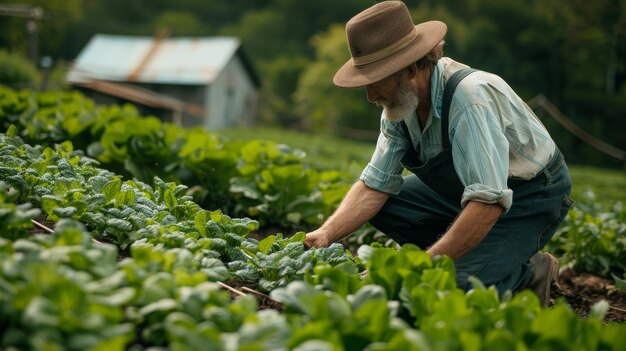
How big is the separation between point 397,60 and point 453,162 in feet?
1.98

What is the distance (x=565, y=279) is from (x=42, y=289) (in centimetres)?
411

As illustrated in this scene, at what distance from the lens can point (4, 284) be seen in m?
1.96

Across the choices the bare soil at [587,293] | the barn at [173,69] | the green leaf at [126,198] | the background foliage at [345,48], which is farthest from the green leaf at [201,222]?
the background foliage at [345,48]

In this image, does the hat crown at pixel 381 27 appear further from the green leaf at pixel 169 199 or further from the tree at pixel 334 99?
the tree at pixel 334 99

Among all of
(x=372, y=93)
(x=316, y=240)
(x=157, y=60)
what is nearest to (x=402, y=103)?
(x=372, y=93)

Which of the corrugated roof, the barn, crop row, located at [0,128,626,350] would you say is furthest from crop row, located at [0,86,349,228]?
the corrugated roof

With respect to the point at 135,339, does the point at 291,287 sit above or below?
above

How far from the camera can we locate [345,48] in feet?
161

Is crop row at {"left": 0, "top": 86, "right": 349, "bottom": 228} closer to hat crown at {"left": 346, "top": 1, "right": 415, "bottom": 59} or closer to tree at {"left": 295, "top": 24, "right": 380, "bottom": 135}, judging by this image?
hat crown at {"left": 346, "top": 1, "right": 415, "bottom": 59}

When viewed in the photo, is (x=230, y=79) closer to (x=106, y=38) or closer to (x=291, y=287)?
(x=106, y=38)

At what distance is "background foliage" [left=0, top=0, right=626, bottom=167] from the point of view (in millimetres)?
37125

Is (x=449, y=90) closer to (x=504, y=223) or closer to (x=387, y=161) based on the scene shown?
(x=387, y=161)

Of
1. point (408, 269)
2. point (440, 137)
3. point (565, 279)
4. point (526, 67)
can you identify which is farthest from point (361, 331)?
point (526, 67)

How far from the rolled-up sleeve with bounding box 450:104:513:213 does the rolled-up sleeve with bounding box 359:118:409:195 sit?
657 mm
